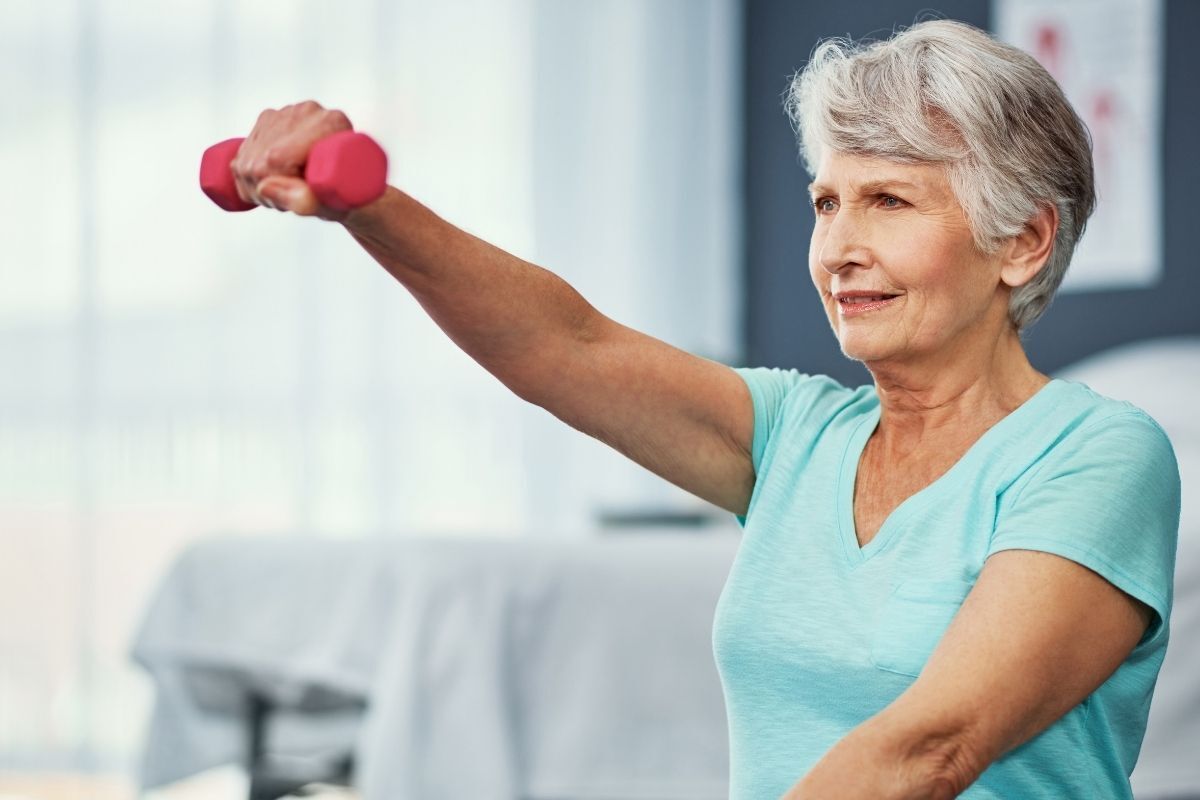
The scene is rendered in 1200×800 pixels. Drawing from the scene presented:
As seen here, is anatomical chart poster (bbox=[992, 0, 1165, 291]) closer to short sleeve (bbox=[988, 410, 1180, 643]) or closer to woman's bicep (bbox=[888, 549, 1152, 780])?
short sleeve (bbox=[988, 410, 1180, 643])

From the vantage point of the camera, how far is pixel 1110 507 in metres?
1.05

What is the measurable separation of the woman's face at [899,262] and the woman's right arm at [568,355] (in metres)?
0.14

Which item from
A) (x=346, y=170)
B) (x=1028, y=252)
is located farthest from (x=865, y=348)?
(x=346, y=170)

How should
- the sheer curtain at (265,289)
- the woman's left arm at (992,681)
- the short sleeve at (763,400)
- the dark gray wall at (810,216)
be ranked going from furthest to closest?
the sheer curtain at (265,289) → the dark gray wall at (810,216) → the short sleeve at (763,400) → the woman's left arm at (992,681)

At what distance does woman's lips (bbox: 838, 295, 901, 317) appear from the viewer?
125 centimetres

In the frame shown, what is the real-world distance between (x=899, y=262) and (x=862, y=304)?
0.15 feet

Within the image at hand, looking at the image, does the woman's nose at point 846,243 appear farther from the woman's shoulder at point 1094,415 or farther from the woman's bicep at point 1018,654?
the woman's bicep at point 1018,654

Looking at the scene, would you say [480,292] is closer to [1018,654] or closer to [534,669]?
[1018,654]

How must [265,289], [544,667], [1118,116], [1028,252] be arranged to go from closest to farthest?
[1028,252] < [544,667] < [1118,116] < [265,289]

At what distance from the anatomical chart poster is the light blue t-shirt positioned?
8.32ft

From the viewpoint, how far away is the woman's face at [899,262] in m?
1.23

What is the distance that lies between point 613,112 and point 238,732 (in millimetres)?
2400

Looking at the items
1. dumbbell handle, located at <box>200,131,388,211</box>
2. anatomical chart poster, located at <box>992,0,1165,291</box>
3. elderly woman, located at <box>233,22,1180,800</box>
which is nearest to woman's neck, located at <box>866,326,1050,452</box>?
elderly woman, located at <box>233,22,1180,800</box>

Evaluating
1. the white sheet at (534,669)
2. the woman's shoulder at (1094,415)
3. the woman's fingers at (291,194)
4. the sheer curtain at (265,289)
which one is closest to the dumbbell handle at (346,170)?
the woman's fingers at (291,194)
